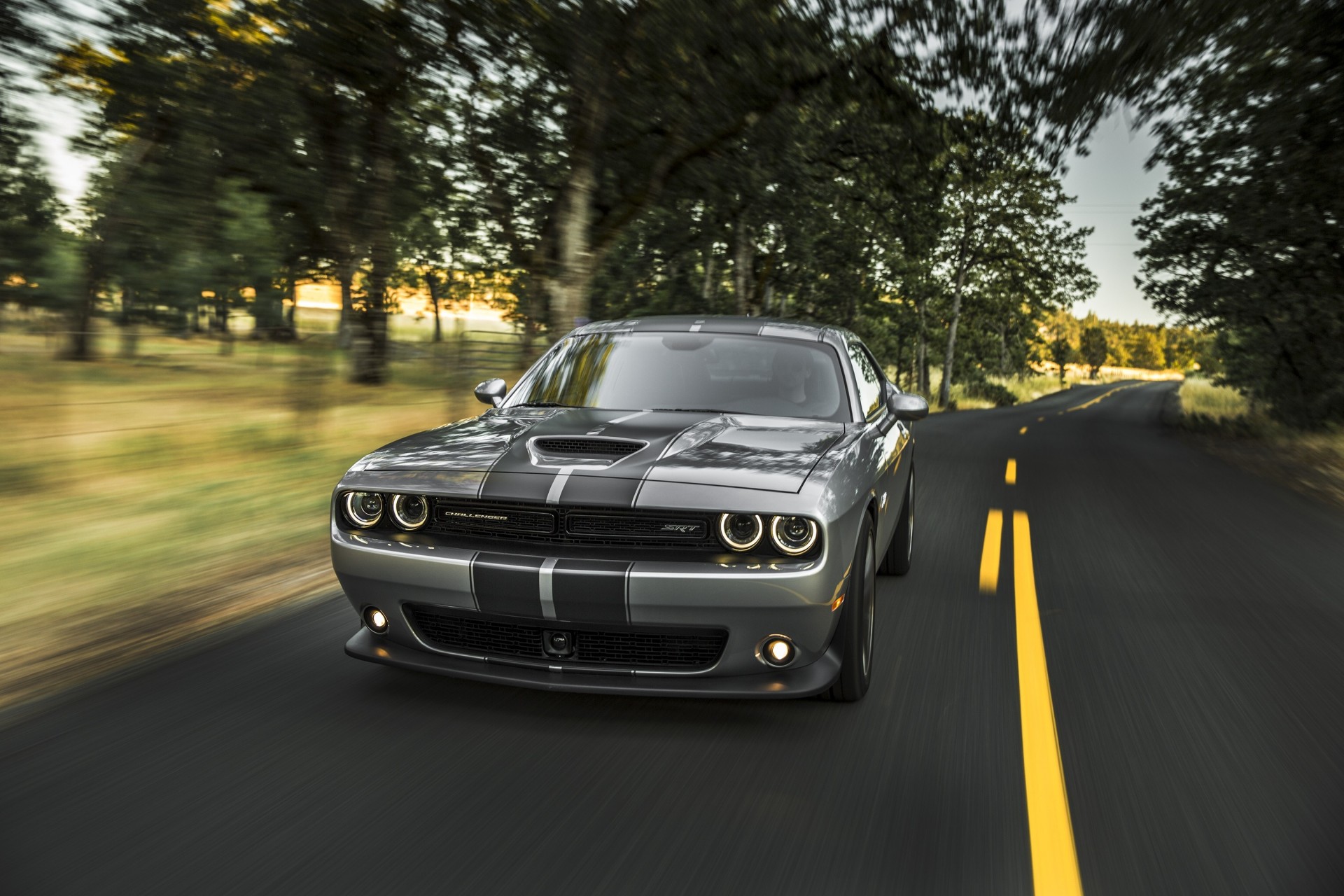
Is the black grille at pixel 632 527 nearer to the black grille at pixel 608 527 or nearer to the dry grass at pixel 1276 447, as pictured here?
the black grille at pixel 608 527

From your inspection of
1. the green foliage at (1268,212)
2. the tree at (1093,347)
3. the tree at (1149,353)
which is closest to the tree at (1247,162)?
the green foliage at (1268,212)

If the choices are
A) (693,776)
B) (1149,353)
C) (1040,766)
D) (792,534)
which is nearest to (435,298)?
(792,534)

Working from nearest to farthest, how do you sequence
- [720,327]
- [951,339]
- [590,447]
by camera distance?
[590,447] < [720,327] < [951,339]

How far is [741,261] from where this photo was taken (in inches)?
891

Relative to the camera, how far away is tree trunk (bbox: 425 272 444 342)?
1989 centimetres

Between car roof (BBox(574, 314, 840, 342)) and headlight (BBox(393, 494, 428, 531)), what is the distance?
2.08 metres

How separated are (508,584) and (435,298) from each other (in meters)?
46.2

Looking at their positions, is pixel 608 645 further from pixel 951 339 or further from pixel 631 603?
pixel 951 339

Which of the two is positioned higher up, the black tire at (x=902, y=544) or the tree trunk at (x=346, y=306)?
the tree trunk at (x=346, y=306)

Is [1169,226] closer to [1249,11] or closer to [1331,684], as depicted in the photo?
[1249,11]

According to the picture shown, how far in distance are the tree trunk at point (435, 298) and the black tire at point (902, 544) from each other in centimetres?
1404

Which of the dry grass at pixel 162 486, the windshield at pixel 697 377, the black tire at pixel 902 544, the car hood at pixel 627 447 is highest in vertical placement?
the windshield at pixel 697 377

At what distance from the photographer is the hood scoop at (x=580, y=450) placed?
143 inches

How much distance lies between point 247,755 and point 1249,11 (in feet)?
31.5
